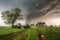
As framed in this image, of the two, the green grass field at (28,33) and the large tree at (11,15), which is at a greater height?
the large tree at (11,15)

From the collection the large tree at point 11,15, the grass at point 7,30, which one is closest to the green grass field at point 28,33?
the grass at point 7,30

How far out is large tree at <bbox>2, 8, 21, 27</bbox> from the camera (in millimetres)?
3389

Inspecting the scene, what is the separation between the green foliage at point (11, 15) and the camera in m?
3.39

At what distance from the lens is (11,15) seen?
3.42 metres

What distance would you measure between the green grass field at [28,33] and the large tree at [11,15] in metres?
0.18

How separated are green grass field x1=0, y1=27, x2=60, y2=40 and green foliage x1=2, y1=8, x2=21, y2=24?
0.60ft

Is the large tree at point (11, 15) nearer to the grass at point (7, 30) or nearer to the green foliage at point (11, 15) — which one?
the green foliage at point (11, 15)

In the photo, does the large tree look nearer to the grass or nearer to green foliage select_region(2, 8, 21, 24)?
green foliage select_region(2, 8, 21, 24)

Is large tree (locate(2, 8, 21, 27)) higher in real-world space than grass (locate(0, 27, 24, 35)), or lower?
higher

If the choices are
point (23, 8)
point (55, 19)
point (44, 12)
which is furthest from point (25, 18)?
point (55, 19)

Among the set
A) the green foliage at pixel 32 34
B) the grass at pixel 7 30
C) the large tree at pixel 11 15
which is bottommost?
the green foliage at pixel 32 34

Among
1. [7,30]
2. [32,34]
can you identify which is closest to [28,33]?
[32,34]

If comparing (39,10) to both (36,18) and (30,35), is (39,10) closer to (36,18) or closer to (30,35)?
(36,18)

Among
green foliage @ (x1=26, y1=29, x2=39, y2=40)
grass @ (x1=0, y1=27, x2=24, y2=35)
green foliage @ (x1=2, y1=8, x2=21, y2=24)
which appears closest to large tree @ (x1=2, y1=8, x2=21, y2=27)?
green foliage @ (x1=2, y1=8, x2=21, y2=24)
